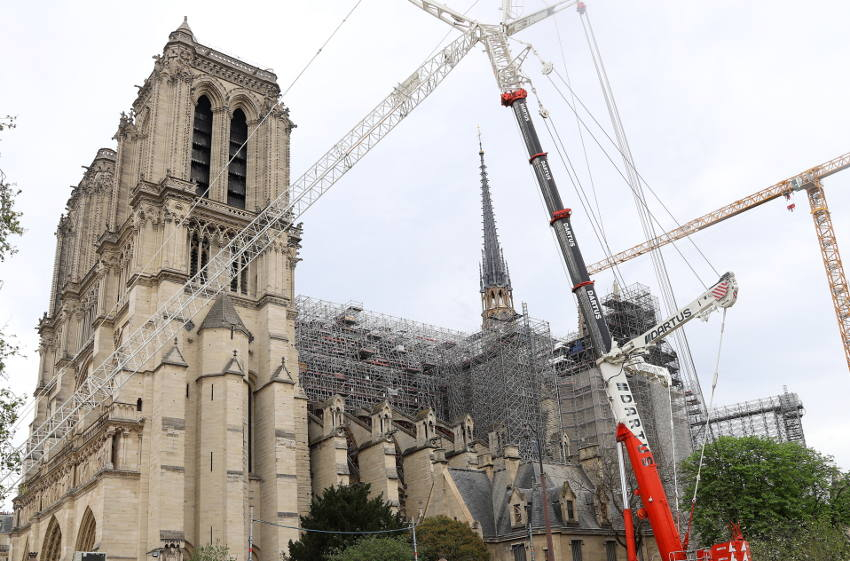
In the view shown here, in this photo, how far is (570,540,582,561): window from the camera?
46625mm

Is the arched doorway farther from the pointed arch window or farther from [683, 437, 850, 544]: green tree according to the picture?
[683, 437, 850, 544]: green tree

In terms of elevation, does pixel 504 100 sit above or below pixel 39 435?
above

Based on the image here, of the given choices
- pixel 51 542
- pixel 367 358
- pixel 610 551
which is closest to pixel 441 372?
pixel 367 358

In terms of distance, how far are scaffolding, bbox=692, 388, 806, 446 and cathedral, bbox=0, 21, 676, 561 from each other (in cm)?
4364

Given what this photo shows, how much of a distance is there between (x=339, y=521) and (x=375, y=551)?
4544 millimetres

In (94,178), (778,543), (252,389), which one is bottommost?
(778,543)

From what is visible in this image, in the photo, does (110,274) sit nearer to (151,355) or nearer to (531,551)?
(151,355)

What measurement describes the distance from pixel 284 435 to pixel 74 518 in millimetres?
12339

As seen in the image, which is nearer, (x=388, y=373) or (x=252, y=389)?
(x=252, y=389)

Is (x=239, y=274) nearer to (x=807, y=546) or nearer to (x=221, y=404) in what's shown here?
(x=221, y=404)

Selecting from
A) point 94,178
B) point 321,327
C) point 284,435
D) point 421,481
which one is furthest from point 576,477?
point 94,178

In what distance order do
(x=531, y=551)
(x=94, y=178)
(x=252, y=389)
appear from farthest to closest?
1. (x=94, y=178)
2. (x=252, y=389)
3. (x=531, y=551)

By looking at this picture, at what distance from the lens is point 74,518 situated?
45344mm

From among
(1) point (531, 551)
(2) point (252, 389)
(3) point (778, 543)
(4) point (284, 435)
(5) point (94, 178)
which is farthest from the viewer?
Answer: (5) point (94, 178)
